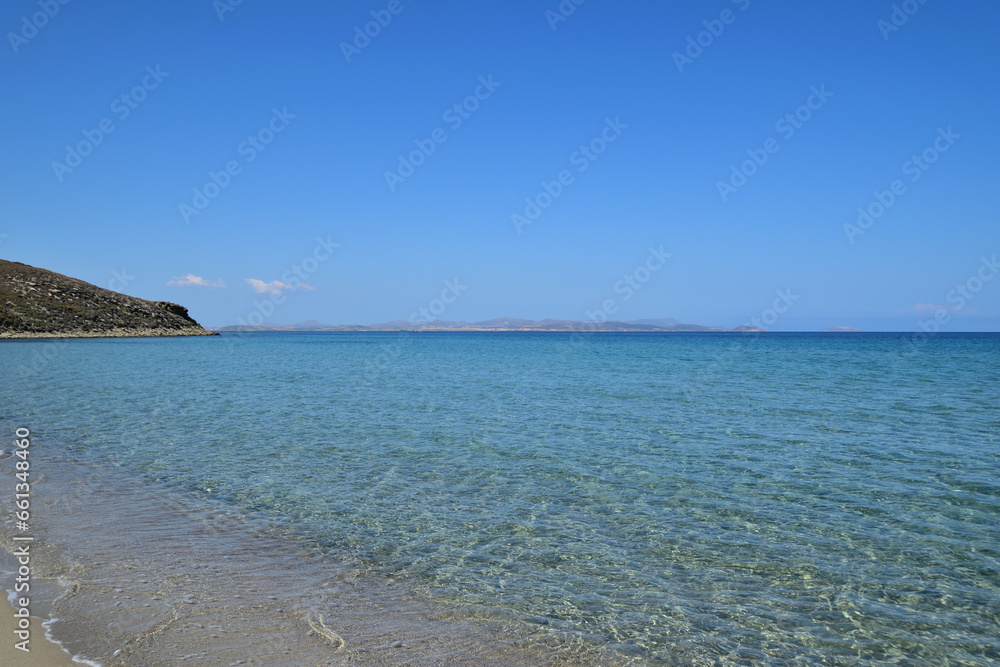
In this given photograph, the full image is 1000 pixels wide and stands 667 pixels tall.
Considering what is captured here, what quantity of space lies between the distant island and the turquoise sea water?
98315 millimetres

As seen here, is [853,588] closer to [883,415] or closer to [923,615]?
[923,615]

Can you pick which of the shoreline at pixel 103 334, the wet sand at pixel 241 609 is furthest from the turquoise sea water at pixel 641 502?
the shoreline at pixel 103 334

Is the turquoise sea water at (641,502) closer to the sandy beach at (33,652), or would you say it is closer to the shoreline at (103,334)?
the sandy beach at (33,652)

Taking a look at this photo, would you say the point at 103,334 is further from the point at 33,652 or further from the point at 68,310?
the point at 33,652

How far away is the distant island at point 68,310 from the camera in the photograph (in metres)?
101

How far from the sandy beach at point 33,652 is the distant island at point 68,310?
382 ft

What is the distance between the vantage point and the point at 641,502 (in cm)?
1017

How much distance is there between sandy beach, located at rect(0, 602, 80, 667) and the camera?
190 inches

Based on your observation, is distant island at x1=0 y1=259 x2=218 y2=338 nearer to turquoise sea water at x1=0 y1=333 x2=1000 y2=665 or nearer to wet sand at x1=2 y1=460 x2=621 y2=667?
turquoise sea water at x1=0 y1=333 x2=1000 y2=665

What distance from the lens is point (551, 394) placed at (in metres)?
26.5

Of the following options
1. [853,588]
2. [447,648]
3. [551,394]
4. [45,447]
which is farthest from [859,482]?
[45,447]

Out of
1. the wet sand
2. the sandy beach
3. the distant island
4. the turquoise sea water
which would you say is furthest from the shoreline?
the sandy beach

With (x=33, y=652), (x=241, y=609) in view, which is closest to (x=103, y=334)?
(x=241, y=609)

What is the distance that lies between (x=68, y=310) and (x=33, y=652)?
133 m
